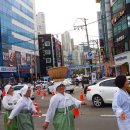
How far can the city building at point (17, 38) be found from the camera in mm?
84062

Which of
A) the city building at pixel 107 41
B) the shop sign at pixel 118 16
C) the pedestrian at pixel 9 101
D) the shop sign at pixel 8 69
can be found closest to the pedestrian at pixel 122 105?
the pedestrian at pixel 9 101

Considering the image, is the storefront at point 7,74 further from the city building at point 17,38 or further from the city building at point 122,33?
the city building at point 122,33

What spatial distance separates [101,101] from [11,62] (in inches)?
2725

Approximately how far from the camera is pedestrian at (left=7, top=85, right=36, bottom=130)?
28.6 feet

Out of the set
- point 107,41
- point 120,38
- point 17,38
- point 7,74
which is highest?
point 17,38

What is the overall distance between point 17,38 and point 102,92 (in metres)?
75.3

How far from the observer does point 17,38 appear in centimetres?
9425

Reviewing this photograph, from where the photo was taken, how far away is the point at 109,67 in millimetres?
76125

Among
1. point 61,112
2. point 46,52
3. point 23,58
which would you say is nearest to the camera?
point 61,112

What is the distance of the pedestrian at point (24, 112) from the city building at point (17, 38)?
6965 cm

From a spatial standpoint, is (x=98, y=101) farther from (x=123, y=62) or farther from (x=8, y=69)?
(x=8, y=69)

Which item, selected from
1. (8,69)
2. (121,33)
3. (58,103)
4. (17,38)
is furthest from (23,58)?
(58,103)

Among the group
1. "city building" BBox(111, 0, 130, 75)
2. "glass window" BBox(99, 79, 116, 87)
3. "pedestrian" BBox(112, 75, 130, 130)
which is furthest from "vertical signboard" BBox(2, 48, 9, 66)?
"pedestrian" BBox(112, 75, 130, 130)

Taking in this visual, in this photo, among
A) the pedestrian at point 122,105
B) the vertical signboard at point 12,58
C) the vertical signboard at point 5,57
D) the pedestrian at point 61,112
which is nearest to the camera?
the pedestrian at point 122,105
